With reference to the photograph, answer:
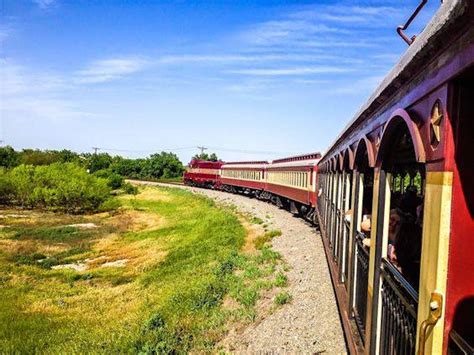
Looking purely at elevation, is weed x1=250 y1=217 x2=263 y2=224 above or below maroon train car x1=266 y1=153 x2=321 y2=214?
below

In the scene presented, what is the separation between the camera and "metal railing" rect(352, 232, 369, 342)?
418 centimetres

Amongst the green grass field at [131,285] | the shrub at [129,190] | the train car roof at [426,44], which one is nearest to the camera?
the train car roof at [426,44]

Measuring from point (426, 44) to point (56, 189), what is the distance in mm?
40270

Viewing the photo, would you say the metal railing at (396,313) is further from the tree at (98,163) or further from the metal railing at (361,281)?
the tree at (98,163)

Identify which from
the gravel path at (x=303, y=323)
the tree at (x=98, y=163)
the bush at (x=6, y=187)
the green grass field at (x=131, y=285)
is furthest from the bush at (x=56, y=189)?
the tree at (x=98, y=163)

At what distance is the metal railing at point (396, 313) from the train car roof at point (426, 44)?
3.62 ft

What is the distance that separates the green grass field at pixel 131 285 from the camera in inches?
345

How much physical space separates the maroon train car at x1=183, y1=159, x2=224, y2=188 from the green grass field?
826 inches

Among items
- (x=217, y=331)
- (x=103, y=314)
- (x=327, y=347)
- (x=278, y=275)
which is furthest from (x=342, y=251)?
(x=103, y=314)

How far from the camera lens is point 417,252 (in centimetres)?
330

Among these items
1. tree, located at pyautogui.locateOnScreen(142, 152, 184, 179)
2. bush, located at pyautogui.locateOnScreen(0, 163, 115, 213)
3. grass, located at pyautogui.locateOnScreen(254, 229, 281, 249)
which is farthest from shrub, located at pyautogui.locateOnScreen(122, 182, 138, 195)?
grass, located at pyautogui.locateOnScreen(254, 229, 281, 249)

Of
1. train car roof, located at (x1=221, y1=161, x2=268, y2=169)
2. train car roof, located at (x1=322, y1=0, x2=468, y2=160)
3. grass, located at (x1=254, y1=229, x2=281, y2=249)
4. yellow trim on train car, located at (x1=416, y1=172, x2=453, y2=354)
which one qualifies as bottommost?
grass, located at (x1=254, y1=229, x2=281, y2=249)

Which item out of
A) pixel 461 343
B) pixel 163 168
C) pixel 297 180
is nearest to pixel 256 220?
pixel 297 180

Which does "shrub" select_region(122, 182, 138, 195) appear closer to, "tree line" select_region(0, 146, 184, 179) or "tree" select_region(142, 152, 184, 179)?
"tree line" select_region(0, 146, 184, 179)
